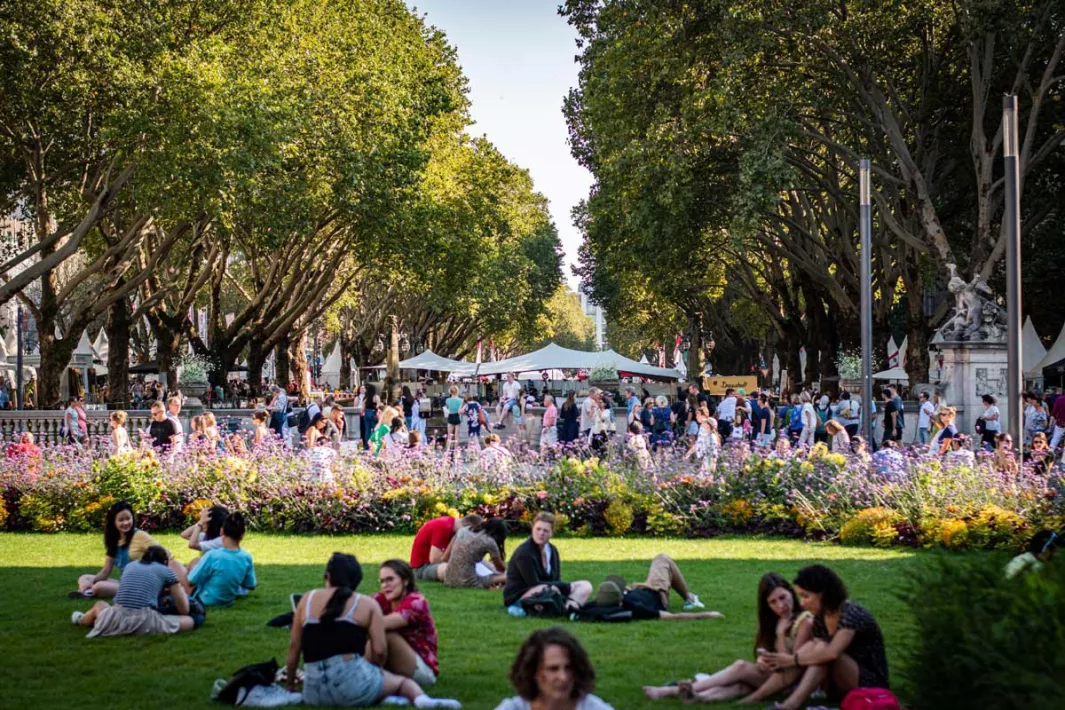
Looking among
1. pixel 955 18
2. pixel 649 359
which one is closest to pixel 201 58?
pixel 955 18

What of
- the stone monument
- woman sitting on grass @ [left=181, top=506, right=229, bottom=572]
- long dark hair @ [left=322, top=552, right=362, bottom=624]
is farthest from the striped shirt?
the stone monument

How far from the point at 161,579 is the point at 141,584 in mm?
166

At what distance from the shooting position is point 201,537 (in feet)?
39.7

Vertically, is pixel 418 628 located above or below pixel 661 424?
below

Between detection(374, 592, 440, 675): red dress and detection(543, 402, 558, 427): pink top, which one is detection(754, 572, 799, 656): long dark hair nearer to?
detection(374, 592, 440, 675): red dress

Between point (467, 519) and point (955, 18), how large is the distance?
22.3m

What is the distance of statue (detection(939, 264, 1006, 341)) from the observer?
27.4 m

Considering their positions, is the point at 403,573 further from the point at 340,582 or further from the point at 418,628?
the point at 340,582

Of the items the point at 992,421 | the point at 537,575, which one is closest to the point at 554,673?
the point at 537,575

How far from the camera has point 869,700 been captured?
679cm

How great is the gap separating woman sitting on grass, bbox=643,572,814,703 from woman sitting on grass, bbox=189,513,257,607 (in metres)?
4.84

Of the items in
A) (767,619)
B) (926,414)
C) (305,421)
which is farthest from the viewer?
(926,414)

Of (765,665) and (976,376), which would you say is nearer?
(765,665)

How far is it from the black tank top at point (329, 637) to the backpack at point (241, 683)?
39 centimetres
